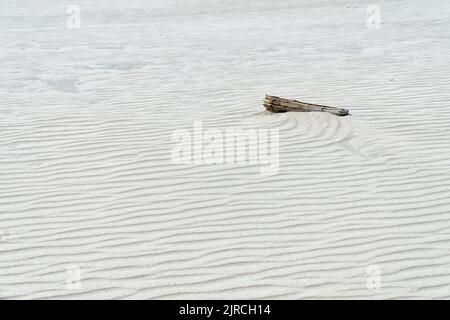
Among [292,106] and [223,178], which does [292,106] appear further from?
[223,178]

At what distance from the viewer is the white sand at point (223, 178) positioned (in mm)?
4355

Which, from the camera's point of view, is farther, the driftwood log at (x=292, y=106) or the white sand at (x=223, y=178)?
the driftwood log at (x=292, y=106)

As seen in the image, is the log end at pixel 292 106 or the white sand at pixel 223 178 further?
the log end at pixel 292 106

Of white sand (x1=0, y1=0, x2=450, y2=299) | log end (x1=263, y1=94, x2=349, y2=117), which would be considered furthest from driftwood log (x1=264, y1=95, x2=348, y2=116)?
white sand (x1=0, y1=0, x2=450, y2=299)

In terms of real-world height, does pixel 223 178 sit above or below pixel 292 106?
below

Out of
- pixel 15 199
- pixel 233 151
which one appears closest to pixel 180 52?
pixel 233 151

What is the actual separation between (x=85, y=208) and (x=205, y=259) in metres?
1.34

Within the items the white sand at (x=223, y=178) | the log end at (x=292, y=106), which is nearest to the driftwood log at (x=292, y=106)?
the log end at (x=292, y=106)

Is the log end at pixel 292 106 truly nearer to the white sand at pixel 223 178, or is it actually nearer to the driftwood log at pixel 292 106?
the driftwood log at pixel 292 106

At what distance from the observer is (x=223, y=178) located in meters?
5.86

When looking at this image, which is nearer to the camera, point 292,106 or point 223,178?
point 223,178

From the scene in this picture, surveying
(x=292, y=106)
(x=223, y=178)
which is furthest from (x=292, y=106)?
(x=223, y=178)

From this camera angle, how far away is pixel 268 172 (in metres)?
5.98

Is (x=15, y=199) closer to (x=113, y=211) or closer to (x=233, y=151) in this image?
(x=113, y=211)
